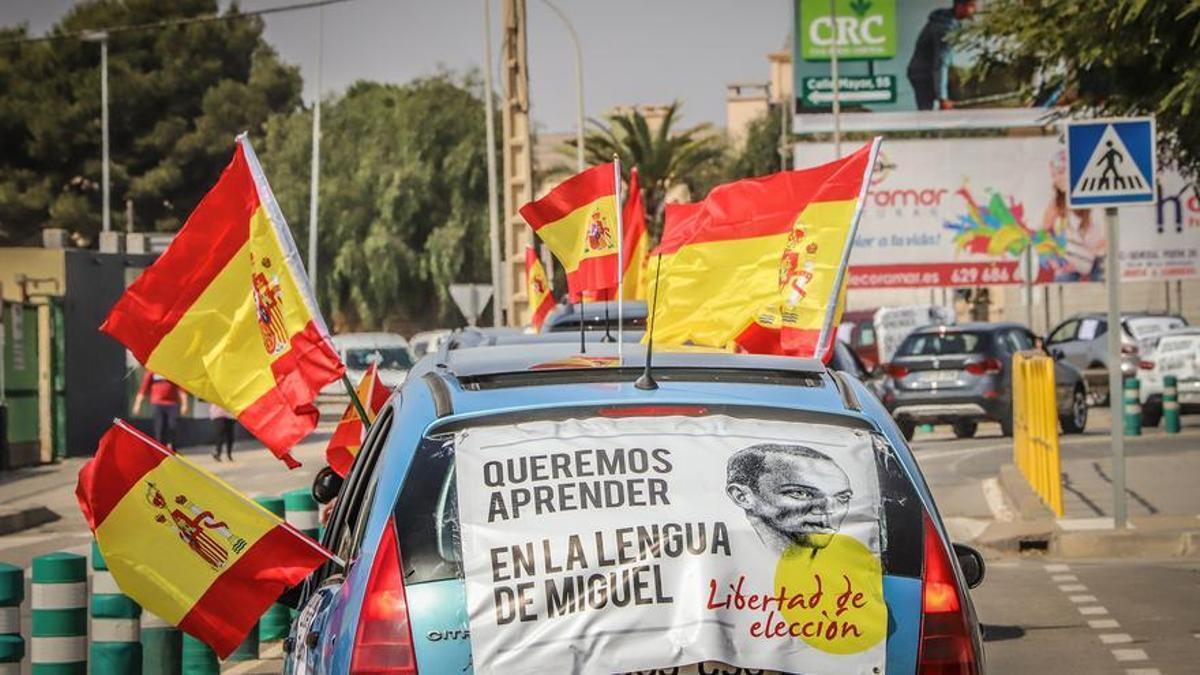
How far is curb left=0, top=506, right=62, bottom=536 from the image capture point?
20469 mm

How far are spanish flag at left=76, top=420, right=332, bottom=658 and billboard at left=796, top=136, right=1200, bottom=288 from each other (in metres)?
48.9

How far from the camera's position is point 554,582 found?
15.2 ft

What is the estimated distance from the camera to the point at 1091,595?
12.4 metres

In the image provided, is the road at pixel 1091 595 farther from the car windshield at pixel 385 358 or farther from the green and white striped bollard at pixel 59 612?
the car windshield at pixel 385 358

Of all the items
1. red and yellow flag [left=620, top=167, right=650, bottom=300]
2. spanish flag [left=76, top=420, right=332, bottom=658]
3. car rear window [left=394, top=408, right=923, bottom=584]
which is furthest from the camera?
red and yellow flag [left=620, top=167, right=650, bottom=300]

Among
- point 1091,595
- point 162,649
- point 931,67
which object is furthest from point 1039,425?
point 931,67

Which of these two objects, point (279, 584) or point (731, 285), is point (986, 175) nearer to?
point (731, 285)

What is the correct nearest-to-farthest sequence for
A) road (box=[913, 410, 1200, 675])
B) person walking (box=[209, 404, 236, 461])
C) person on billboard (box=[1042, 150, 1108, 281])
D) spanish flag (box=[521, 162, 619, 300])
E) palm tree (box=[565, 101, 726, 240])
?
road (box=[913, 410, 1200, 675]) < spanish flag (box=[521, 162, 619, 300]) < person walking (box=[209, 404, 236, 461]) < person on billboard (box=[1042, 150, 1108, 281]) < palm tree (box=[565, 101, 726, 240])

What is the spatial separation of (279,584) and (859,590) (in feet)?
5.58

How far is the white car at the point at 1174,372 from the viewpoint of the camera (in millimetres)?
31000

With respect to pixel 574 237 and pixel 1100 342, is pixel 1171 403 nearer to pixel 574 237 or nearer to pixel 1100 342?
pixel 1100 342

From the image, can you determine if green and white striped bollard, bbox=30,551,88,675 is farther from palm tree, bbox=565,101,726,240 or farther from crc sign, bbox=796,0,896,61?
palm tree, bbox=565,101,726,240

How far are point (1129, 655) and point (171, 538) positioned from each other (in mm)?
5814

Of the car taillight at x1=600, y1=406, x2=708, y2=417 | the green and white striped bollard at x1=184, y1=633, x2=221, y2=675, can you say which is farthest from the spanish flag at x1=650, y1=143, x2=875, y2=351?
the car taillight at x1=600, y1=406, x2=708, y2=417
